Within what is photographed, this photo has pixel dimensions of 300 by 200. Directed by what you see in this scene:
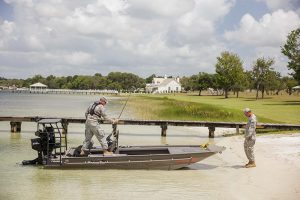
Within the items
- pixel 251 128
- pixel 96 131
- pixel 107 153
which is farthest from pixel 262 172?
pixel 96 131

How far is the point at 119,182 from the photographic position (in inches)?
554

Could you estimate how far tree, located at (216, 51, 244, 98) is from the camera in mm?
94750

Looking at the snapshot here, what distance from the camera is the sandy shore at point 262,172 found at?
12.6 m

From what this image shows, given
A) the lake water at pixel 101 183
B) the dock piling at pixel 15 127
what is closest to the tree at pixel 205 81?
the dock piling at pixel 15 127

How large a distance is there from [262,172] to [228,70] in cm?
8287

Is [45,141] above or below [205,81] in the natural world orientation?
below

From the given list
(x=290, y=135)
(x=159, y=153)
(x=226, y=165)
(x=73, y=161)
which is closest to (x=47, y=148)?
(x=73, y=161)

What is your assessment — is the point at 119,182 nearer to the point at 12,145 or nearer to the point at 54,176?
the point at 54,176

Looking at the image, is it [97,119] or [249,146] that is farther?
[249,146]

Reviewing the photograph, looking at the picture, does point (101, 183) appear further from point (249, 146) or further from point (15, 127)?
point (15, 127)

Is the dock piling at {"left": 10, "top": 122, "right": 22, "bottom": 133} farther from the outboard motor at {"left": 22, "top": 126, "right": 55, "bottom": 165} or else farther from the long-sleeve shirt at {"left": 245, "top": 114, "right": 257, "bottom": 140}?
the long-sleeve shirt at {"left": 245, "top": 114, "right": 257, "bottom": 140}

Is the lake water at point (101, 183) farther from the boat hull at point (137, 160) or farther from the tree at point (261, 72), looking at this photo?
the tree at point (261, 72)

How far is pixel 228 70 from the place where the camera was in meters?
96.5

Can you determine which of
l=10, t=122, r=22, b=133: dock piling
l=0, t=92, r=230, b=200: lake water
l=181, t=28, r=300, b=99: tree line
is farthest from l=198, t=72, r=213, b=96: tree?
l=0, t=92, r=230, b=200: lake water
